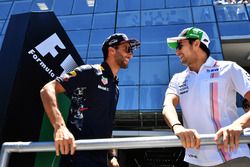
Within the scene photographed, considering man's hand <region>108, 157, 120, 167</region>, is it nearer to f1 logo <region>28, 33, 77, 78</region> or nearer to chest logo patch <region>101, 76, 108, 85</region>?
chest logo patch <region>101, 76, 108, 85</region>

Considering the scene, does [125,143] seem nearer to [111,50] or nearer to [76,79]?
[76,79]

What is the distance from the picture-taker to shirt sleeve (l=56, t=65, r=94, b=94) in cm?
283

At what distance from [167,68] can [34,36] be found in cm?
1367

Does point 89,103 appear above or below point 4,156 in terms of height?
above

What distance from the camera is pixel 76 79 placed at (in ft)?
9.47

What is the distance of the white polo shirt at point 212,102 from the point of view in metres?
2.61

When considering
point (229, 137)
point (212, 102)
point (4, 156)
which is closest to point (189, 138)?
point (229, 137)

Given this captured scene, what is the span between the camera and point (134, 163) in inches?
973

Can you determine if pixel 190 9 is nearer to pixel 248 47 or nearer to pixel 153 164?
pixel 248 47

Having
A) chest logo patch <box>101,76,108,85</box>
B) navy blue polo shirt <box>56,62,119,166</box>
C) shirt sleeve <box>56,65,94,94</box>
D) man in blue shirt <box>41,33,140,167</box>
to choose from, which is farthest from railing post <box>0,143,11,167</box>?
chest logo patch <box>101,76,108,85</box>

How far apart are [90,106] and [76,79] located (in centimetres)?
29

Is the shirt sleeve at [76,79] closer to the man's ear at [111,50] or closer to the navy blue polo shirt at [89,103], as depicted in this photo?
the navy blue polo shirt at [89,103]

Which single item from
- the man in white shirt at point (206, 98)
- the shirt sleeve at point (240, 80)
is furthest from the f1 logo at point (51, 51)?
the shirt sleeve at point (240, 80)

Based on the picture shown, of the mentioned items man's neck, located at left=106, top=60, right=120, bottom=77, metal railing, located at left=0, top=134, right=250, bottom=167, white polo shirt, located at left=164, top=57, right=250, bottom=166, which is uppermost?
man's neck, located at left=106, top=60, right=120, bottom=77
